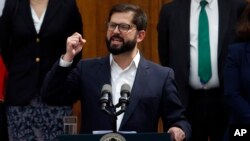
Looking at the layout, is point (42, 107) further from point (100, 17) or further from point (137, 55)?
point (100, 17)

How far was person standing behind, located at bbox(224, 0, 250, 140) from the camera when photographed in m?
5.88

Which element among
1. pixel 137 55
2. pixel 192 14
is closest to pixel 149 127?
pixel 137 55

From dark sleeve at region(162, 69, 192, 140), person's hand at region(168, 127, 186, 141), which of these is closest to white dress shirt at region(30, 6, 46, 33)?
dark sleeve at region(162, 69, 192, 140)

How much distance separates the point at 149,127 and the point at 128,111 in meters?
0.20

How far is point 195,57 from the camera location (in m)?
6.42

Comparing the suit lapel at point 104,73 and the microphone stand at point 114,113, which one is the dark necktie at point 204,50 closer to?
the suit lapel at point 104,73

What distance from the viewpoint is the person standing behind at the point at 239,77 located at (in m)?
5.88

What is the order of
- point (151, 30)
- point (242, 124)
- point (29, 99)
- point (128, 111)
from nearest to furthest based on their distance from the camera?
1. point (128, 111)
2. point (242, 124)
3. point (29, 99)
4. point (151, 30)

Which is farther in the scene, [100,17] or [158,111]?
[100,17]

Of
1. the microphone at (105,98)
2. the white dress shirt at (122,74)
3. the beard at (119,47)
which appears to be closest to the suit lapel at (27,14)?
the white dress shirt at (122,74)

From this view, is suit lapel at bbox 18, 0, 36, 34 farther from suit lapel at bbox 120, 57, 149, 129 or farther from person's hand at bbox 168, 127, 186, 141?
person's hand at bbox 168, 127, 186, 141

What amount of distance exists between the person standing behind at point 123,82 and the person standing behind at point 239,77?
593mm

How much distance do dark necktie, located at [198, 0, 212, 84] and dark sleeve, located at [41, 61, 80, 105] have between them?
1223mm

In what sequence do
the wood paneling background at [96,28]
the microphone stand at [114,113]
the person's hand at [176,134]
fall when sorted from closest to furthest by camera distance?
the microphone stand at [114,113], the person's hand at [176,134], the wood paneling background at [96,28]
